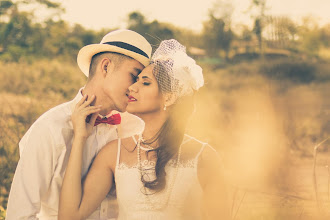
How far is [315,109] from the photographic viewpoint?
16.5 metres

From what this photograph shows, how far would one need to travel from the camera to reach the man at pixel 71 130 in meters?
2.79

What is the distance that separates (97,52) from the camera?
132 inches

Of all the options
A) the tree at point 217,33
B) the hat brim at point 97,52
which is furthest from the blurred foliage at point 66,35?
the hat brim at point 97,52

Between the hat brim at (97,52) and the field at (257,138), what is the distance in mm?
1109

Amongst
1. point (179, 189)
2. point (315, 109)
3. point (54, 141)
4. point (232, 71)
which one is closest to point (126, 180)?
point (179, 189)

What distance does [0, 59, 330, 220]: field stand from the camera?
4260 mm

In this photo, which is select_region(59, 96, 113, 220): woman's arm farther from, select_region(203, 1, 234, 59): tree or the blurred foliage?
select_region(203, 1, 234, 59): tree

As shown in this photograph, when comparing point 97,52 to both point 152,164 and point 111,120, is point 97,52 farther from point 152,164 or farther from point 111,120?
point 152,164

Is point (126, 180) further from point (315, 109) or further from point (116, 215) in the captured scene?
point (315, 109)

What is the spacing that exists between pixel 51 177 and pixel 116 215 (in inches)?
19.7

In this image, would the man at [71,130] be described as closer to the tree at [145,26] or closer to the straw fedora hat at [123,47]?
the straw fedora hat at [123,47]

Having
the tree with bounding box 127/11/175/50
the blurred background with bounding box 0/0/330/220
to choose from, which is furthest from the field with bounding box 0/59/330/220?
the tree with bounding box 127/11/175/50

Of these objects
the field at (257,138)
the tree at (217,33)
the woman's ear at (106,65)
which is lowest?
the tree at (217,33)

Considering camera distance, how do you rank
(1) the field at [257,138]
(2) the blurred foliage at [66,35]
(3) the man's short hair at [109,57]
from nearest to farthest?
(3) the man's short hair at [109,57], (1) the field at [257,138], (2) the blurred foliage at [66,35]
